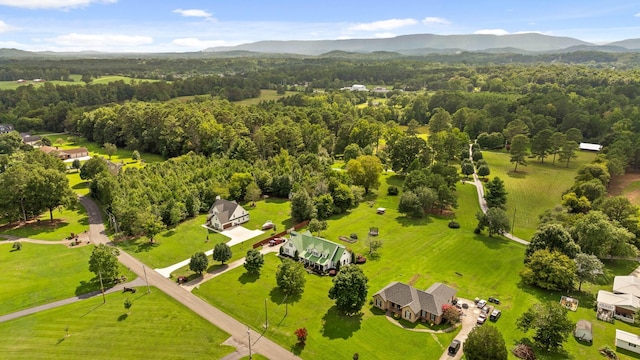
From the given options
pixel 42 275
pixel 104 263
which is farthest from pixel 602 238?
pixel 42 275

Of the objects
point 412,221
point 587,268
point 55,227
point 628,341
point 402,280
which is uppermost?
point 587,268

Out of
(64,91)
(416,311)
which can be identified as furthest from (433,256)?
(64,91)

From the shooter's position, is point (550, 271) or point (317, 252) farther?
point (317, 252)

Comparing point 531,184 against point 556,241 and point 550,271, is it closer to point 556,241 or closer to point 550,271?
point 556,241

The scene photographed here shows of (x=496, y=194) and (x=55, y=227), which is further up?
(x=496, y=194)

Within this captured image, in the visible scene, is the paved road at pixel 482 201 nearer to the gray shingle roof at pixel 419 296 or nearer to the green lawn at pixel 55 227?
the gray shingle roof at pixel 419 296

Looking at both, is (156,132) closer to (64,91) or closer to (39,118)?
(39,118)

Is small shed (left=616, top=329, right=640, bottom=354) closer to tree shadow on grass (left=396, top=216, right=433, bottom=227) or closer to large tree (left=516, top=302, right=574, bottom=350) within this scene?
large tree (left=516, top=302, right=574, bottom=350)
